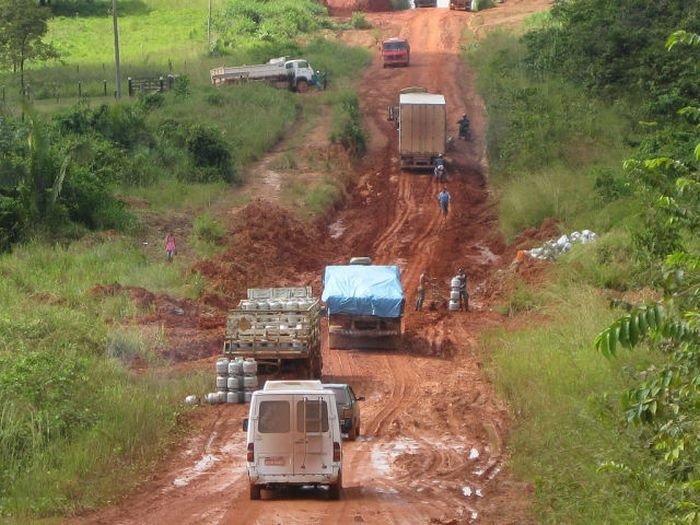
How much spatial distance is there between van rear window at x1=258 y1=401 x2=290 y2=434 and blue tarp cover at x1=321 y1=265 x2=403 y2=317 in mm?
13638

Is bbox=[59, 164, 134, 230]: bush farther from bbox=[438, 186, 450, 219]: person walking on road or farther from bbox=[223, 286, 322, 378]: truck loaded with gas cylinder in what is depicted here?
bbox=[223, 286, 322, 378]: truck loaded with gas cylinder

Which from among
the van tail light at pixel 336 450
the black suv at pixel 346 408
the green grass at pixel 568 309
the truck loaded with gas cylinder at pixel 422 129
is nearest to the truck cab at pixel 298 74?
the green grass at pixel 568 309

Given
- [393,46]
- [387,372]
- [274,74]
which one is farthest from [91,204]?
[393,46]

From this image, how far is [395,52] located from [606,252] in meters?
44.6

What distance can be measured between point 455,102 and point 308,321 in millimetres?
41315

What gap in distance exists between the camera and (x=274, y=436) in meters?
17.6

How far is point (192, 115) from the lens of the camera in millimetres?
57812

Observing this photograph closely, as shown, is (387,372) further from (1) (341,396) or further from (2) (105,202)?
(2) (105,202)

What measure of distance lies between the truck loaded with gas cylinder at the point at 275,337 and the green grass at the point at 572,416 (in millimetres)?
4258

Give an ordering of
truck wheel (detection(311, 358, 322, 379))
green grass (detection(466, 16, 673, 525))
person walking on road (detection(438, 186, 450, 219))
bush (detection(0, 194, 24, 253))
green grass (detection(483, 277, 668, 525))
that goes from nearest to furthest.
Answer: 1. green grass (detection(483, 277, 668, 525))
2. green grass (detection(466, 16, 673, 525))
3. truck wheel (detection(311, 358, 322, 379))
4. bush (detection(0, 194, 24, 253))
5. person walking on road (detection(438, 186, 450, 219))

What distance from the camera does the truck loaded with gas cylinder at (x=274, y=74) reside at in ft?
220

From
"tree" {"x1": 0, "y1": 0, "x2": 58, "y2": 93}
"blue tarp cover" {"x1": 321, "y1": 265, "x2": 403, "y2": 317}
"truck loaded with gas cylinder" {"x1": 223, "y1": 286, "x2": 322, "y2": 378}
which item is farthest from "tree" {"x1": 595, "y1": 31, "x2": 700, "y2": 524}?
"tree" {"x1": 0, "y1": 0, "x2": 58, "y2": 93}

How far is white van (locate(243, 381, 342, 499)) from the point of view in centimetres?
1756

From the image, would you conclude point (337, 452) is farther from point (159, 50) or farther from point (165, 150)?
point (159, 50)
